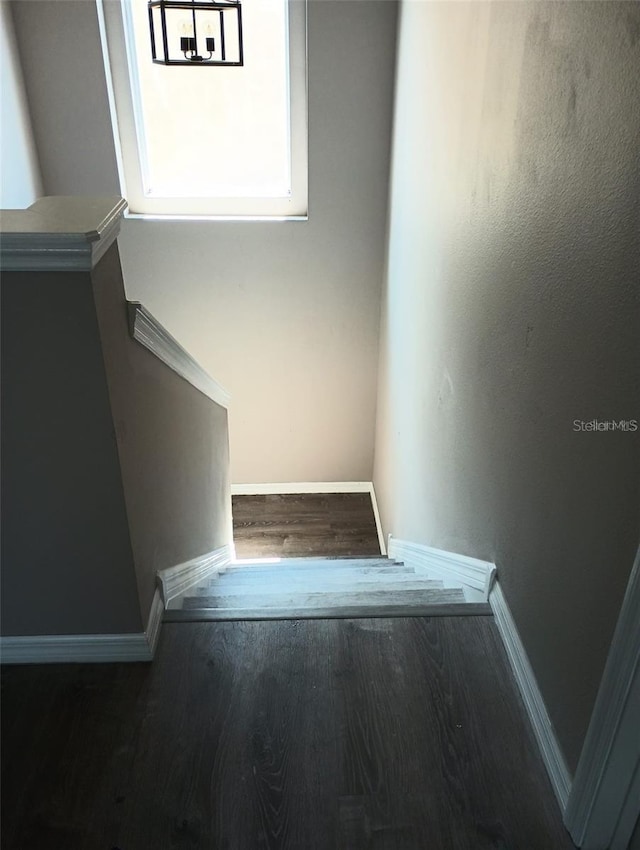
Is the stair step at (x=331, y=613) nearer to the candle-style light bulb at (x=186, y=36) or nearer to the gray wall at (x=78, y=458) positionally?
the gray wall at (x=78, y=458)

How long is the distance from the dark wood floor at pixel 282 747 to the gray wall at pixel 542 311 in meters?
0.18

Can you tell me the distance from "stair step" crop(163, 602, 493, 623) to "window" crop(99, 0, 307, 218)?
9.72 feet

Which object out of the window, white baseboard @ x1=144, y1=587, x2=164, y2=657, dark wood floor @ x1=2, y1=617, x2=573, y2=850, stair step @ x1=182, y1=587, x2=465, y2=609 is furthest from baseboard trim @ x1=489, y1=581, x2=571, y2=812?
the window

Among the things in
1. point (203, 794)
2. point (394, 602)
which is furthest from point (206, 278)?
point (203, 794)

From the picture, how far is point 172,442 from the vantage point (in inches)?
80.3

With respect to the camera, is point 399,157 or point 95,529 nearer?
point 95,529

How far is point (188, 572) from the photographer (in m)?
2.29

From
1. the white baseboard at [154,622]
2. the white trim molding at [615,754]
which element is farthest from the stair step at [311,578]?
the white trim molding at [615,754]

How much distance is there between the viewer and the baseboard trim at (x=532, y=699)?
4.25 ft

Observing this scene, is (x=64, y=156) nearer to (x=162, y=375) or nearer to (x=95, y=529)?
(x=162, y=375)

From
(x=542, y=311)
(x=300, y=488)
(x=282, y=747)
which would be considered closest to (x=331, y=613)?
(x=282, y=747)

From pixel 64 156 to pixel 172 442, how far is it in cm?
264

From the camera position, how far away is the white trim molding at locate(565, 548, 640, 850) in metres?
1.01

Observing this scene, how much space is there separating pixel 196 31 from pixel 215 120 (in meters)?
1.05
